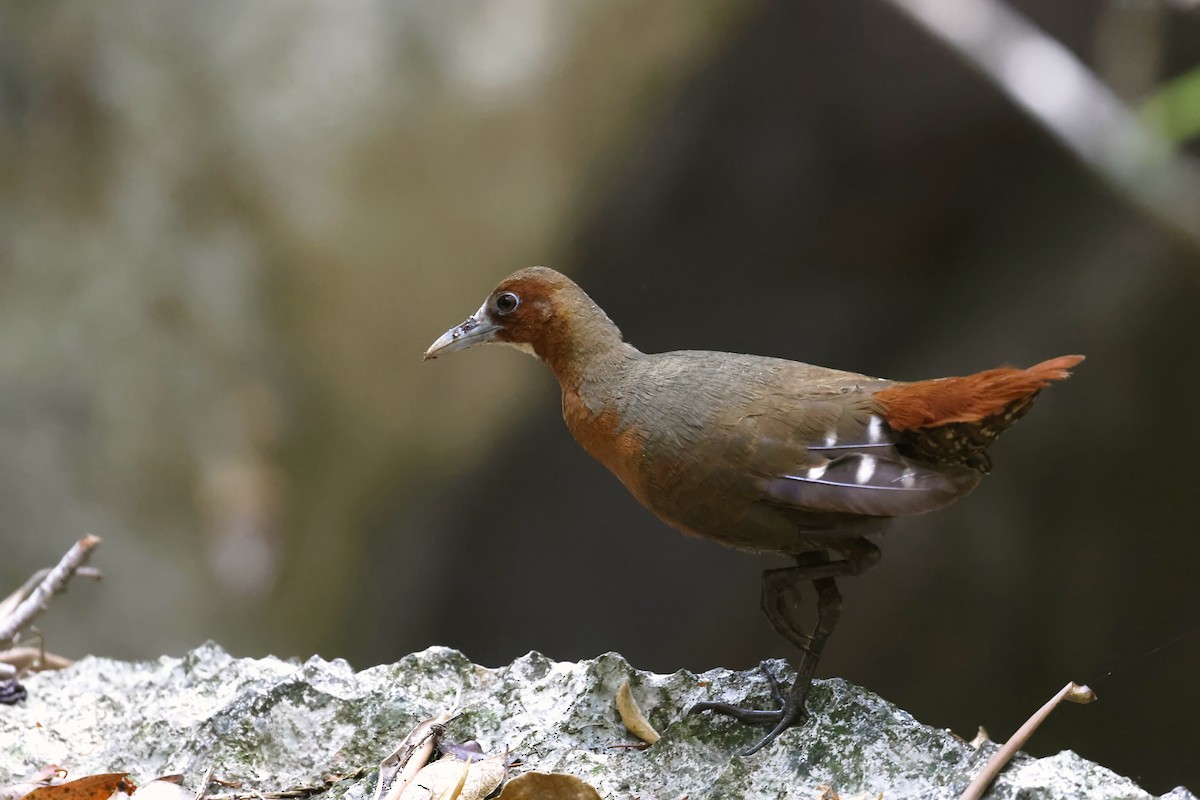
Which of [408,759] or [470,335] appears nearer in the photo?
[408,759]

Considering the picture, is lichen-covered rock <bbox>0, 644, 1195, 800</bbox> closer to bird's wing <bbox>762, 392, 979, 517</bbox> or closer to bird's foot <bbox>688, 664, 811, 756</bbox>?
bird's foot <bbox>688, 664, 811, 756</bbox>

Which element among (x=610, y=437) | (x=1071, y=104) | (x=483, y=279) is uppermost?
(x=483, y=279)

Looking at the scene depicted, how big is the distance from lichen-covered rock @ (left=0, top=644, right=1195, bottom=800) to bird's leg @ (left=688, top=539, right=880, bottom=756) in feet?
0.08

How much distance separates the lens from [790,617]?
195cm

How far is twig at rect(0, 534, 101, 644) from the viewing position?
2365 mm

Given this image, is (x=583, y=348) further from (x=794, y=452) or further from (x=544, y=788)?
(x=544, y=788)

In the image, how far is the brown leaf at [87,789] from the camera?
1.77 metres

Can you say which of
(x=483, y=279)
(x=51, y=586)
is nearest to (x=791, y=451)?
(x=51, y=586)

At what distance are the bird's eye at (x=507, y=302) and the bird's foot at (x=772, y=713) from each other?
746 millimetres

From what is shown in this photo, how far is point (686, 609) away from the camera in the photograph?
393 centimetres

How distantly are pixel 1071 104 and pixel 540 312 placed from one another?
2155 mm

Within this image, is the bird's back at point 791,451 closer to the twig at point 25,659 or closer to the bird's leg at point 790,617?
the bird's leg at point 790,617

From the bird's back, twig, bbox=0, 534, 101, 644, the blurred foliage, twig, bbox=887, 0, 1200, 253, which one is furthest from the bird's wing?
twig, bbox=887, 0, 1200, 253

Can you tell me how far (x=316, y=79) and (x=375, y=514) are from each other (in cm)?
184
